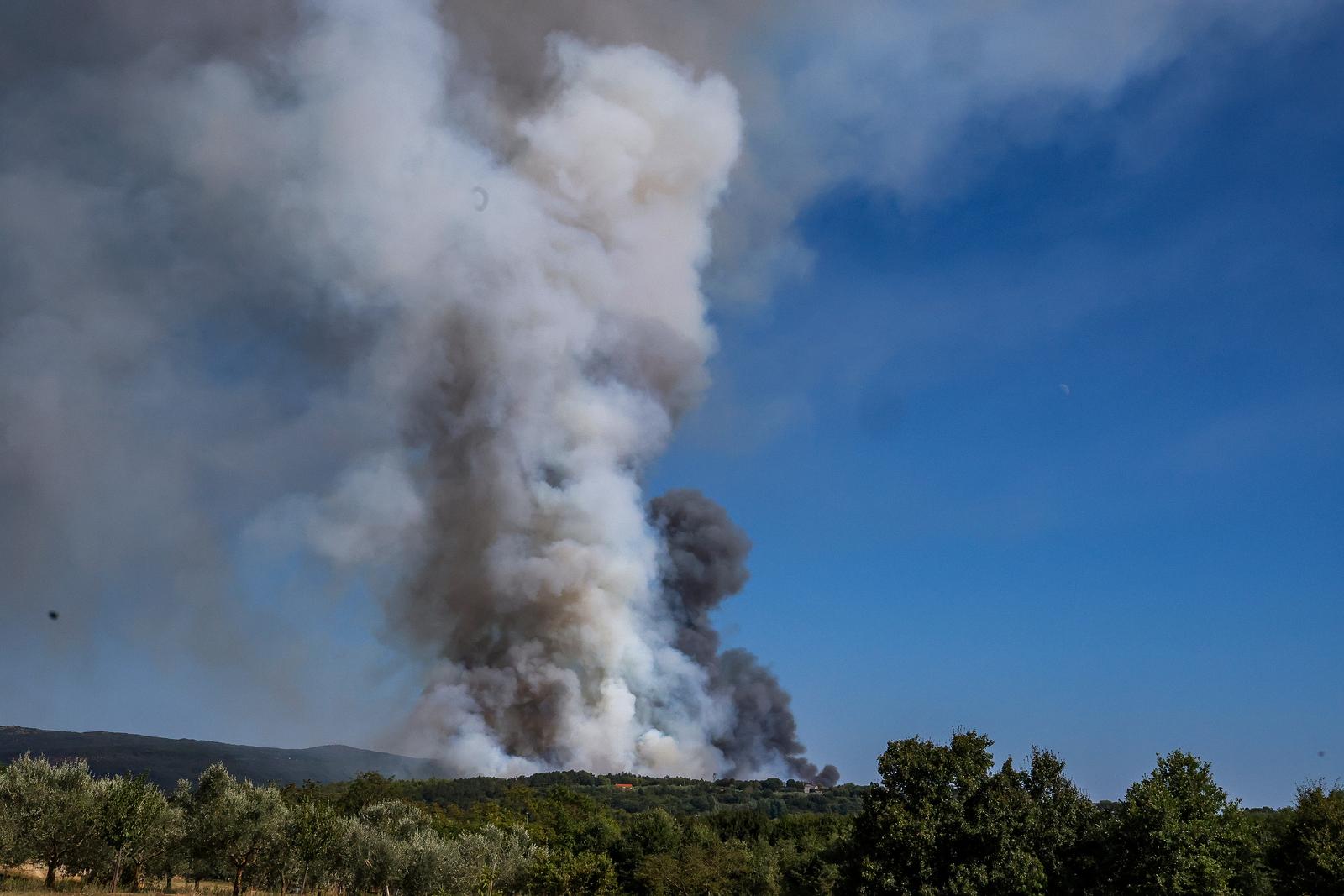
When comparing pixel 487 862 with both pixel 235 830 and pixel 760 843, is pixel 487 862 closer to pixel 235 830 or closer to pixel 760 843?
pixel 235 830

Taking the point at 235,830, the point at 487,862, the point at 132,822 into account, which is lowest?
the point at 487,862

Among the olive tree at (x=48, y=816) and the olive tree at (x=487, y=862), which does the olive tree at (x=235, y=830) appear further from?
the olive tree at (x=487, y=862)

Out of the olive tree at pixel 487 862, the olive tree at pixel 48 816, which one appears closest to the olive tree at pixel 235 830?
the olive tree at pixel 48 816

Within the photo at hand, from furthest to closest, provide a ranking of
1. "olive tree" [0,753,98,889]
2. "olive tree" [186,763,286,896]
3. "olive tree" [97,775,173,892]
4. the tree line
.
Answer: "olive tree" [186,763,286,896] → "olive tree" [97,775,173,892] → "olive tree" [0,753,98,889] → the tree line

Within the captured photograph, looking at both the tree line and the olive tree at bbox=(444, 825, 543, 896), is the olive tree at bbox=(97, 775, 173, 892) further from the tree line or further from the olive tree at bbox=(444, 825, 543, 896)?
the olive tree at bbox=(444, 825, 543, 896)

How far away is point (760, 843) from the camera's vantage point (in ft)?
291

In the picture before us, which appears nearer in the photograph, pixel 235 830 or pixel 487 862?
pixel 235 830

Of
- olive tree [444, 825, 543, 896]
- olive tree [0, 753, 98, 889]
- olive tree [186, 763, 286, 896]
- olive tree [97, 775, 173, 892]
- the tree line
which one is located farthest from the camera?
olive tree [444, 825, 543, 896]

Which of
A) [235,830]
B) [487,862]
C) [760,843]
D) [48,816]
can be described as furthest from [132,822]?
[760,843]

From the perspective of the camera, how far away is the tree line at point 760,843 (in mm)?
36656

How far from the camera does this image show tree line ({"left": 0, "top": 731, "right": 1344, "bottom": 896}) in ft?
120

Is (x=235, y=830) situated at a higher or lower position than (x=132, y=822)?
lower

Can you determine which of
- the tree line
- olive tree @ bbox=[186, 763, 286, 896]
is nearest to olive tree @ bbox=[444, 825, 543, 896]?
the tree line

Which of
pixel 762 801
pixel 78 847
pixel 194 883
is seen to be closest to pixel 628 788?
pixel 762 801
